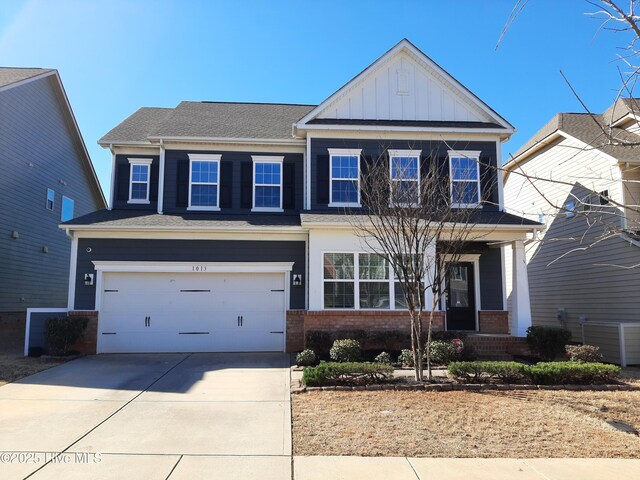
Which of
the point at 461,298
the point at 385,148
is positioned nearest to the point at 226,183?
the point at 385,148

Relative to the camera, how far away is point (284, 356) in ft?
Result: 42.0

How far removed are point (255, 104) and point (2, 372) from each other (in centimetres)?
1243

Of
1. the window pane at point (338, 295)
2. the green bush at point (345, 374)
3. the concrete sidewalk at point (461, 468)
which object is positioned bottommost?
the concrete sidewalk at point (461, 468)

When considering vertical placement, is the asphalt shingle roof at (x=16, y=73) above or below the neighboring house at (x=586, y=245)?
above

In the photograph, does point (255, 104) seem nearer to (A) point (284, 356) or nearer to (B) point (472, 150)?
(B) point (472, 150)

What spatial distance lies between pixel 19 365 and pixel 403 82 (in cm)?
1280

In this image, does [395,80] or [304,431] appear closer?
[304,431]

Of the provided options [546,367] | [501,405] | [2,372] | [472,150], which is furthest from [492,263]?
[2,372]

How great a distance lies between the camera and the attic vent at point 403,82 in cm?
1490

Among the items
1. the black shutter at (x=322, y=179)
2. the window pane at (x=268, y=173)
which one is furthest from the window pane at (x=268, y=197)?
the black shutter at (x=322, y=179)

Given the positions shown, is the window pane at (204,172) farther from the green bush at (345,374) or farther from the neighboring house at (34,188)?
the green bush at (345,374)

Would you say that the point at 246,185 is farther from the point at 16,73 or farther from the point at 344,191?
the point at 16,73

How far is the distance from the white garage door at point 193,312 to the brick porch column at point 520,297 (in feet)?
20.7

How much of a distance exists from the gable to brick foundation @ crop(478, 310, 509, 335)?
5531 millimetres
